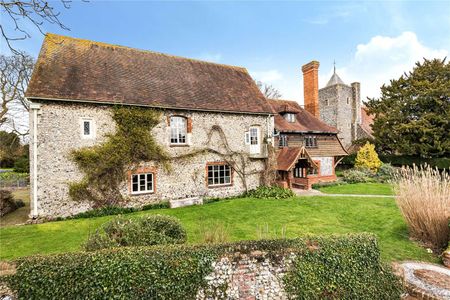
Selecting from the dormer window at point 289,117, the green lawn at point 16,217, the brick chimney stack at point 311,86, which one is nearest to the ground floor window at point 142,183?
the green lawn at point 16,217

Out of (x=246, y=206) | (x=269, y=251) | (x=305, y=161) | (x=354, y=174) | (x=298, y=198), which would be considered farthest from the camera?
(x=354, y=174)

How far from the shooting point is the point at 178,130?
13406 millimetres

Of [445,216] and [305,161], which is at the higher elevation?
[305,161]

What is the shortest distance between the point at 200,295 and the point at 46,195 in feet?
32.0

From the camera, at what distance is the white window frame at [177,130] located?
13219 mm

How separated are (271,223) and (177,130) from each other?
24.4ft

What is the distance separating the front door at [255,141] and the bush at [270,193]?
8.28ft

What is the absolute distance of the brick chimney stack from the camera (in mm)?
20750

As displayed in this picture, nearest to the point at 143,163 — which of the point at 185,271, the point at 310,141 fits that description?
the point at 185,271

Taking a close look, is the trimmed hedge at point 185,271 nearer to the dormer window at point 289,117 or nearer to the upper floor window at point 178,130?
the upper floor window at point 178,130

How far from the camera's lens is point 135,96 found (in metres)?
12.5

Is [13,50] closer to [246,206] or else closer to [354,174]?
[246,206]

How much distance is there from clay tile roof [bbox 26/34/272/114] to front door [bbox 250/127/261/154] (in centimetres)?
134

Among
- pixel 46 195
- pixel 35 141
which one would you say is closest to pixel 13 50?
pixel 35 141
